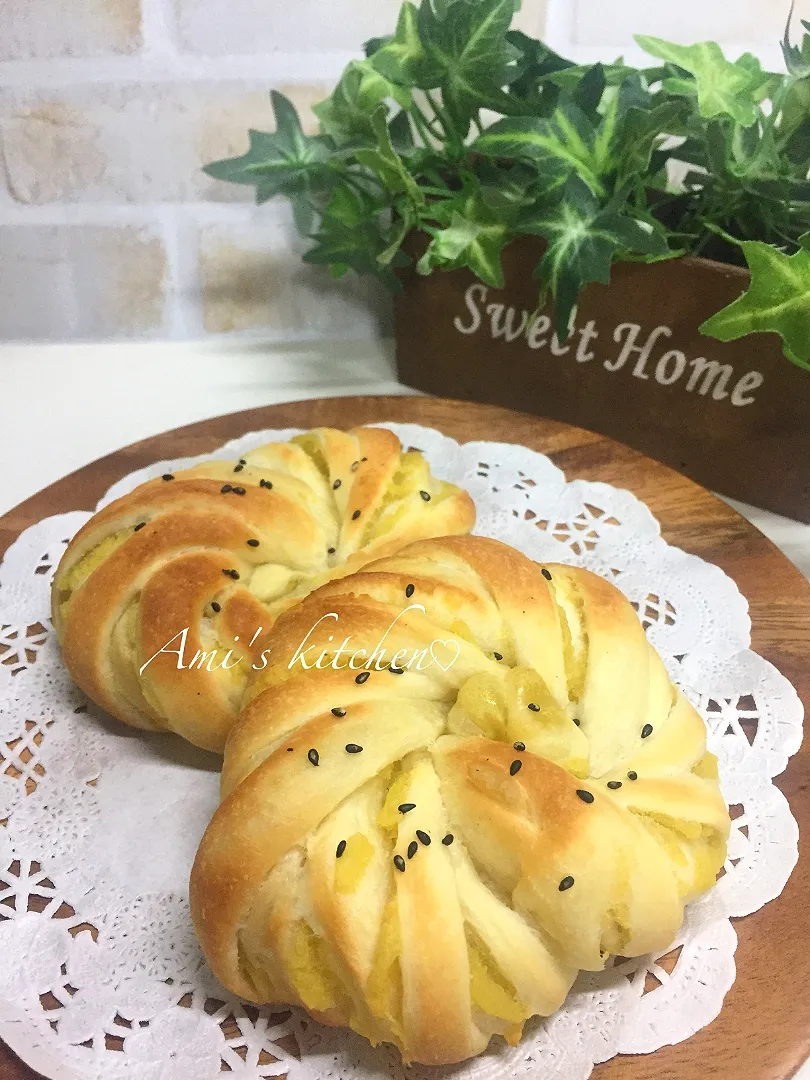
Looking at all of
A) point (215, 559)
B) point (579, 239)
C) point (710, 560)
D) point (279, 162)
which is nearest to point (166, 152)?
point (279, 162)

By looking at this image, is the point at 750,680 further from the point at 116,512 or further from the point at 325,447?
the point at 116,512

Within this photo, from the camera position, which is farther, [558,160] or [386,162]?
[386,162]

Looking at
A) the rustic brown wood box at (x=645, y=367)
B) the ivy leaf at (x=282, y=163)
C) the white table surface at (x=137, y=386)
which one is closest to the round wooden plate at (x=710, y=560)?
the rustic brown wood box at (x=645, y=367)

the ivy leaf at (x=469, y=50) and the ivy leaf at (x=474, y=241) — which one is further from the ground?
the ivy leaf at (x=469, y=50)

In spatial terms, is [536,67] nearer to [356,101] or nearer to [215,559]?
[356,101]

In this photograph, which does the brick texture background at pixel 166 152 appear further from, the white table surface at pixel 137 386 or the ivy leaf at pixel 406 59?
the ivy leaf at pixel 406 59

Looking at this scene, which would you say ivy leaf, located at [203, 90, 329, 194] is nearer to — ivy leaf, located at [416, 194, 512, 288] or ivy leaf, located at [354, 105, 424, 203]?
ivy leaf, located at [354, 105, 424, 203]
